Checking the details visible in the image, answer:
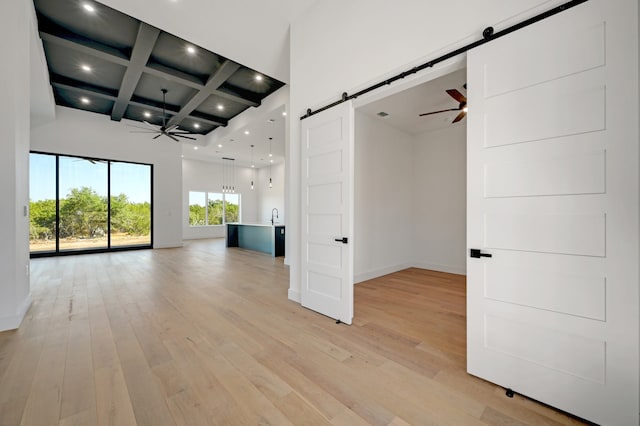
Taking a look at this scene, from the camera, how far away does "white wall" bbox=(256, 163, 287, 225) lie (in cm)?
1248

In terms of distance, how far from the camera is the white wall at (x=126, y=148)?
6.85 meters

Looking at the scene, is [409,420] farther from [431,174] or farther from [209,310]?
[431,174]

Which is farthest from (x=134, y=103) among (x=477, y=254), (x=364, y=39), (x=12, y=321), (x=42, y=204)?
(x=477, y=254)

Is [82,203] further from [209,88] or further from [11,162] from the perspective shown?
[11,162]

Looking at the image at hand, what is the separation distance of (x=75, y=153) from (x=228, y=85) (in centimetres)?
514

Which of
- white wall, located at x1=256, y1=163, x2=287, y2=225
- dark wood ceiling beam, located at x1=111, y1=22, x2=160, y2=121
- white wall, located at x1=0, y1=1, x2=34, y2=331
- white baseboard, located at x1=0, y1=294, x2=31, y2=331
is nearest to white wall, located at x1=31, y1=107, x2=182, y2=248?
dark wood ceiling beam, located at x1=111, y1=22, x2=160, y2=121

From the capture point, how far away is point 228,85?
5828 mm

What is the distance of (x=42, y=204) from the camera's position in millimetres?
6719

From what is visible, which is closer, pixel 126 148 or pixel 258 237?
pixel 126 148

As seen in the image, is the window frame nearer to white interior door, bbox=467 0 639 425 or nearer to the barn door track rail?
the barn door track rail

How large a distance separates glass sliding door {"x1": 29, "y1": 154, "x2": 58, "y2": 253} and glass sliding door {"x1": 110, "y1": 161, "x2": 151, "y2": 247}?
1265 mm

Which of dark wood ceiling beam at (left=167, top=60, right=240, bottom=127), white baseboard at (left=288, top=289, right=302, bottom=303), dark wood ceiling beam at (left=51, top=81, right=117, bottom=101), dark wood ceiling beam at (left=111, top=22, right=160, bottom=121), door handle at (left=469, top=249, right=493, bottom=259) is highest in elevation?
dark wood ceiling beam at (left=51, top=81, right=117, bottom=101)

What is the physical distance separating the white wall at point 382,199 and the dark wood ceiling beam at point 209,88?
2.63 m

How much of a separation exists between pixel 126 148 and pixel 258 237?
5.00 meters
